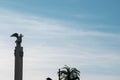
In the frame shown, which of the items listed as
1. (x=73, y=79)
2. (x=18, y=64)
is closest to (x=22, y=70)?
(x=18, y=64)

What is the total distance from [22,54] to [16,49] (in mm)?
822

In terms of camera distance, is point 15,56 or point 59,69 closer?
point 15,56

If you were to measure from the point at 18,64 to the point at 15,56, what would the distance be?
886 millimetres

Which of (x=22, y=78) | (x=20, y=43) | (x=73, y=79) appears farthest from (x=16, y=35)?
(x=73, y=79)

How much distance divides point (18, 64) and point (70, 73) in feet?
81.5

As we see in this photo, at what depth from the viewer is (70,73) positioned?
79.7 m

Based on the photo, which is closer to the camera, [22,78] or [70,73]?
[22,78]

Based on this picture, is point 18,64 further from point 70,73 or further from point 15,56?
A: point 70,73

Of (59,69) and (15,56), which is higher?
(59,69)

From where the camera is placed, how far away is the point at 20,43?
56156 mm

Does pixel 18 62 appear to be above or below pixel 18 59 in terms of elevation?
below

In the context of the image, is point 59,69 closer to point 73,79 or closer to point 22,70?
point 73,79

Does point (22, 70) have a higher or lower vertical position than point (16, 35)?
lower

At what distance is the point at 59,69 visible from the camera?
260 ft
